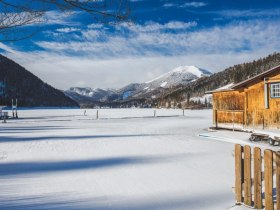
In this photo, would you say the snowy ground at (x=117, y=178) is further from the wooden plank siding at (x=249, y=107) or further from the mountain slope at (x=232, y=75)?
the mountain slope at (x=232, y=75)

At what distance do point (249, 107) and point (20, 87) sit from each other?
166 meters

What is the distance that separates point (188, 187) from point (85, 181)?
264cm

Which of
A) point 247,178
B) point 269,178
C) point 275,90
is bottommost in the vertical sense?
point 247,178

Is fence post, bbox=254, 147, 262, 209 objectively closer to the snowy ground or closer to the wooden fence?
the wooden fence

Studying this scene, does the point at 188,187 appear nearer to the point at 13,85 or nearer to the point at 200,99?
the point at 200,99

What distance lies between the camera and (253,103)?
2144 cm

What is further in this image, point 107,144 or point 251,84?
point 251,84

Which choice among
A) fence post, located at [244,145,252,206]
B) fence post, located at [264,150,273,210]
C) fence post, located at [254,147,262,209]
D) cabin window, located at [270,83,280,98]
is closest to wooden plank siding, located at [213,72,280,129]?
cabin window, located at [270,83,280,98]

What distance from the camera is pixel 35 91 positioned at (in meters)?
185

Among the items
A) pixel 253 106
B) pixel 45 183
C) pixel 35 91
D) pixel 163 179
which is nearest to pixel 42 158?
pixel 45 183

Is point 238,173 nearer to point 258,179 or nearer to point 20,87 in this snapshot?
point 258,179

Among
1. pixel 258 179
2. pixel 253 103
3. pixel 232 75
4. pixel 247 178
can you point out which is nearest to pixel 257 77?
pixel 253 103

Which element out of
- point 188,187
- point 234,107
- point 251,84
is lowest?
point 188,187

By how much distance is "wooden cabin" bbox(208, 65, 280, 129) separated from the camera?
1992cm
